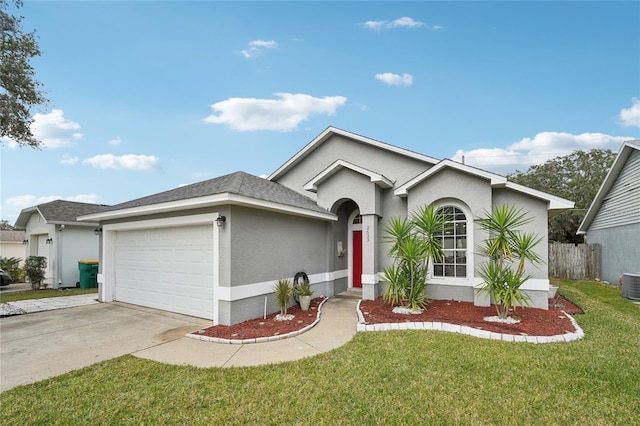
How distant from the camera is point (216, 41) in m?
10.9

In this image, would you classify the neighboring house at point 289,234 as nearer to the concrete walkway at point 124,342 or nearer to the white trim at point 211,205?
the white trim at point 211,205

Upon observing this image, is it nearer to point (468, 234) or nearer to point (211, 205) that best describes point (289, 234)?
point (211, 205)

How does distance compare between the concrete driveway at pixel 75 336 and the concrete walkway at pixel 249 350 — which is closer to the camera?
the concrete driveway at pixel 75 336

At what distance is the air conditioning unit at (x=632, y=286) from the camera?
1092 centimetres

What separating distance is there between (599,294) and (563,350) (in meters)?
9.26

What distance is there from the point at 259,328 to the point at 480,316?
5.24 metres

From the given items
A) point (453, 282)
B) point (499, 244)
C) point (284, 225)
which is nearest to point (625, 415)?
point (499, 244)

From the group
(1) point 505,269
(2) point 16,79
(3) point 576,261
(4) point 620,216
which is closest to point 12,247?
(2) point 16,79

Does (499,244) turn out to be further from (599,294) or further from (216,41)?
(216,41)

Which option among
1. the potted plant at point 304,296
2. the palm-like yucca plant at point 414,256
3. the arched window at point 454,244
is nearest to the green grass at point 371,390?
the palm-like yucca plant at point 414,256

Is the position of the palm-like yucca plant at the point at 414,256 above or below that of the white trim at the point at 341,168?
below

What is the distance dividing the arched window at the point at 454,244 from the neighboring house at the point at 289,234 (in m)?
0.03

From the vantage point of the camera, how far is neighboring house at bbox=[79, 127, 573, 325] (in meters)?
7.70

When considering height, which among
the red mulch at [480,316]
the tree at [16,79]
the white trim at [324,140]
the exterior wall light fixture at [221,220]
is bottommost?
the red mulch at [480,316]
